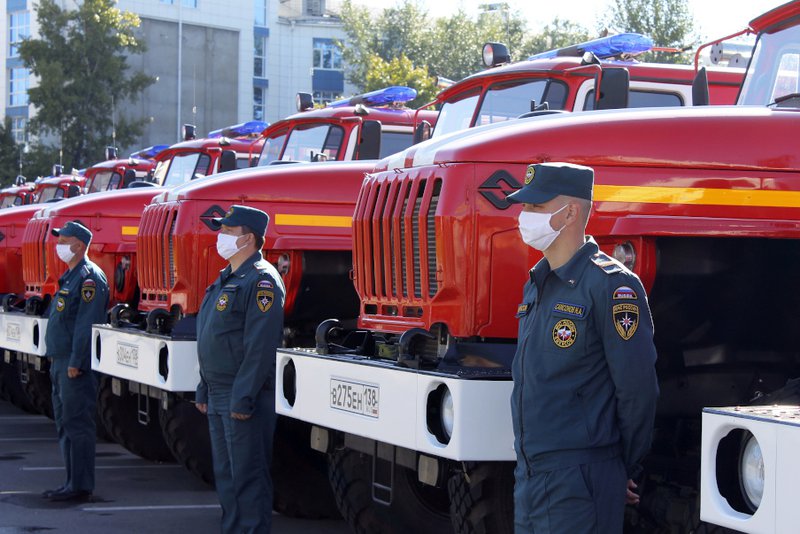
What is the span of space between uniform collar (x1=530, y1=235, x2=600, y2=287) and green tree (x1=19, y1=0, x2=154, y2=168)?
103ft

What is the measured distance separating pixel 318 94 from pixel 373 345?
53.5 m

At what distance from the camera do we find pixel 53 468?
10516 mm

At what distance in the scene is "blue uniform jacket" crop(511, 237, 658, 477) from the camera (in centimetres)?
421

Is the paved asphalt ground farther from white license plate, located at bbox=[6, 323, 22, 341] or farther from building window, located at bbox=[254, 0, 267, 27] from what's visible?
building window, located at bbox=[254, 0, 267, 27]

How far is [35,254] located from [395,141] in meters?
3.52

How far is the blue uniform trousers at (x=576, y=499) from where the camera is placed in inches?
164

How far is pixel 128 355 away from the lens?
8289mm

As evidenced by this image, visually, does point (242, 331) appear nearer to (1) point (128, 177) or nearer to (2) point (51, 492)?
(2) point (51, 492)

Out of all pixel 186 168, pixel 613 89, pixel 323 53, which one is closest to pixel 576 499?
pixel 613 89

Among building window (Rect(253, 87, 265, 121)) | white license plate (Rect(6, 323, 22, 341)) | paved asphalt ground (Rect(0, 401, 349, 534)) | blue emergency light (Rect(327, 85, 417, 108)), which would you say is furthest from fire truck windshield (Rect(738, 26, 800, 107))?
building window (Rect(253, 87, 265, 121))

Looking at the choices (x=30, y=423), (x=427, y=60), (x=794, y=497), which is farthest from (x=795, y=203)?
(x=427, y=60)

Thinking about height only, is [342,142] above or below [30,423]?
above

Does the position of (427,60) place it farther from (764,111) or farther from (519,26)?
(764,111)

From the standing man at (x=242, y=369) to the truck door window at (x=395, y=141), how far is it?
3.46m
